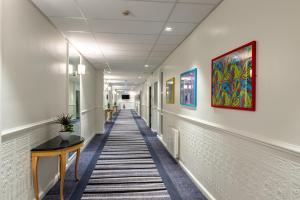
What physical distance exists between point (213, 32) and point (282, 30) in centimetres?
123

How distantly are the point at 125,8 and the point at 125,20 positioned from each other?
1.25ft

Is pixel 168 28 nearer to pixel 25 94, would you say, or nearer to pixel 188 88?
pixel 188 88

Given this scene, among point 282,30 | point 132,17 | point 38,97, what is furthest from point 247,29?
point 38,97

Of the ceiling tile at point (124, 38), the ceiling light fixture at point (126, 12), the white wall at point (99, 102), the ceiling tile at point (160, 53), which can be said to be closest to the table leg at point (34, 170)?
the ceiling light fixture at point (126, 12)

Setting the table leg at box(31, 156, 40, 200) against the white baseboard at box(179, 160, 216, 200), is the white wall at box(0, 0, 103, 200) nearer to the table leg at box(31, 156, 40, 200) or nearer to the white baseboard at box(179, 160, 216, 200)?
the table leg at box(31, 156, 40, 200)

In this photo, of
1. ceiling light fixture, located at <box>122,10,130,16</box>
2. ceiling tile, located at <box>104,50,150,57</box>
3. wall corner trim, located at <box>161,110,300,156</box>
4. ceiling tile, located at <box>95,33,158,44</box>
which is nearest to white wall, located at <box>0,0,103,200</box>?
ceiling tile, located at <box>95,33,158,44</box>

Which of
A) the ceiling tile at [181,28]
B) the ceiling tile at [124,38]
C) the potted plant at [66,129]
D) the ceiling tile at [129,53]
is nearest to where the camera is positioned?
the potted plant at [66,129]

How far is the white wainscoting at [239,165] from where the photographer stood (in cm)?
135

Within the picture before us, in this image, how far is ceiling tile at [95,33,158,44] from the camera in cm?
357

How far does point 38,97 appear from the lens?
8.50ft

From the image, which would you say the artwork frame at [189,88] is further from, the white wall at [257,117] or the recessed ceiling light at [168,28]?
the recessed ceiling light at [168,28]

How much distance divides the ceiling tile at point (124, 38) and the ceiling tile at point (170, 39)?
0.49ft

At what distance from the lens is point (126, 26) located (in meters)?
3.12

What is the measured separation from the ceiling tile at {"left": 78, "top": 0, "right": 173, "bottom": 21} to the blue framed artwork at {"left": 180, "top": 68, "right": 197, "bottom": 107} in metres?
1.08
